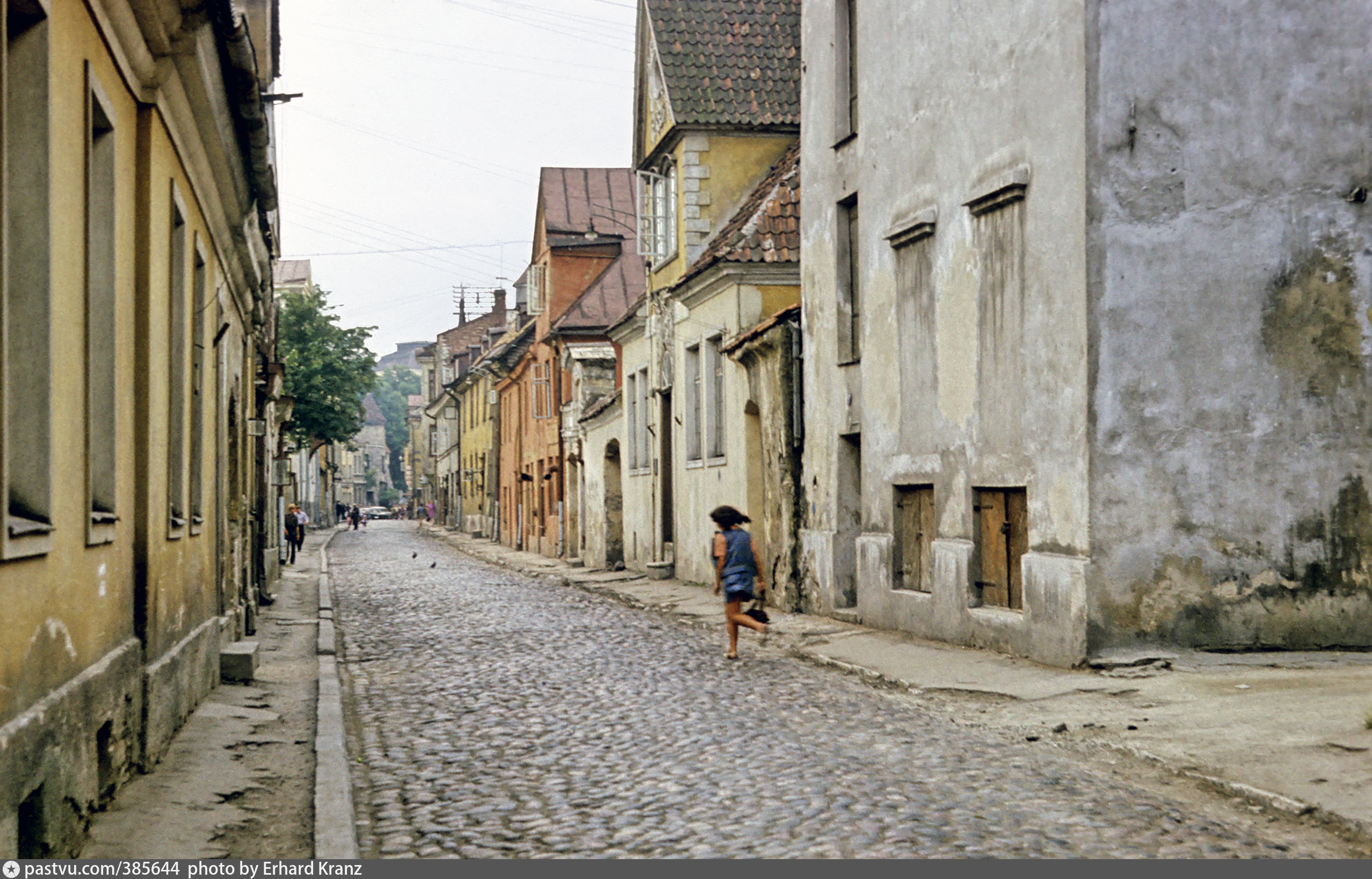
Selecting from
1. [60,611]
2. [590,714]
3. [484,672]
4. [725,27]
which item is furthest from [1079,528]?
[725,27]

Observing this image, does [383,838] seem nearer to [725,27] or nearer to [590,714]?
[590,714]

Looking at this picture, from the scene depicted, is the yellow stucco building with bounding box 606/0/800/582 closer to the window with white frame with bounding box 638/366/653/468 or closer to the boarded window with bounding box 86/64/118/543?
the window with white frame with bounding box 638/366/653/468

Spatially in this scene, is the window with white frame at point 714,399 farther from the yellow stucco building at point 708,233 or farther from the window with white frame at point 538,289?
the window with white frame at point 538,289

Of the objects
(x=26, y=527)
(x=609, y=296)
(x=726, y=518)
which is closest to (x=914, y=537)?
(x=726, y=518)

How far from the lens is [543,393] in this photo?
1772 inches

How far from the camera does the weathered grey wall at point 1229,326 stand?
40.0 feet

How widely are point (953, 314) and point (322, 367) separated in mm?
37533

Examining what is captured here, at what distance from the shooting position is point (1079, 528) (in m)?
12.3

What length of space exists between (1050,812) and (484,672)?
7.71 metres

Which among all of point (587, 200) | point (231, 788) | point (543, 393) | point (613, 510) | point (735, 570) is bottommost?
point (231, 788)

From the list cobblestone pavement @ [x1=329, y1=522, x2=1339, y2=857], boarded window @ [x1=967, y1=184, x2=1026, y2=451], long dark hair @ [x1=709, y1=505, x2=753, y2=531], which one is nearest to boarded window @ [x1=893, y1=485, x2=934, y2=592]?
boarded window @ [x1=967, y1=184, x2=1026, y2=451]

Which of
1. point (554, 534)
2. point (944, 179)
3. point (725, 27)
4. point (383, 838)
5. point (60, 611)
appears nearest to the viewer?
point (60, 611)

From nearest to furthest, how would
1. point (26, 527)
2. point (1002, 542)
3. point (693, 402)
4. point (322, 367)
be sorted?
1. point (26, 527)
2. point (1002, 542)
3. point (693, 402)
4. point (322, 367)

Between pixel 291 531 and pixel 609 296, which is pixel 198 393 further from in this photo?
pixel 609 296
